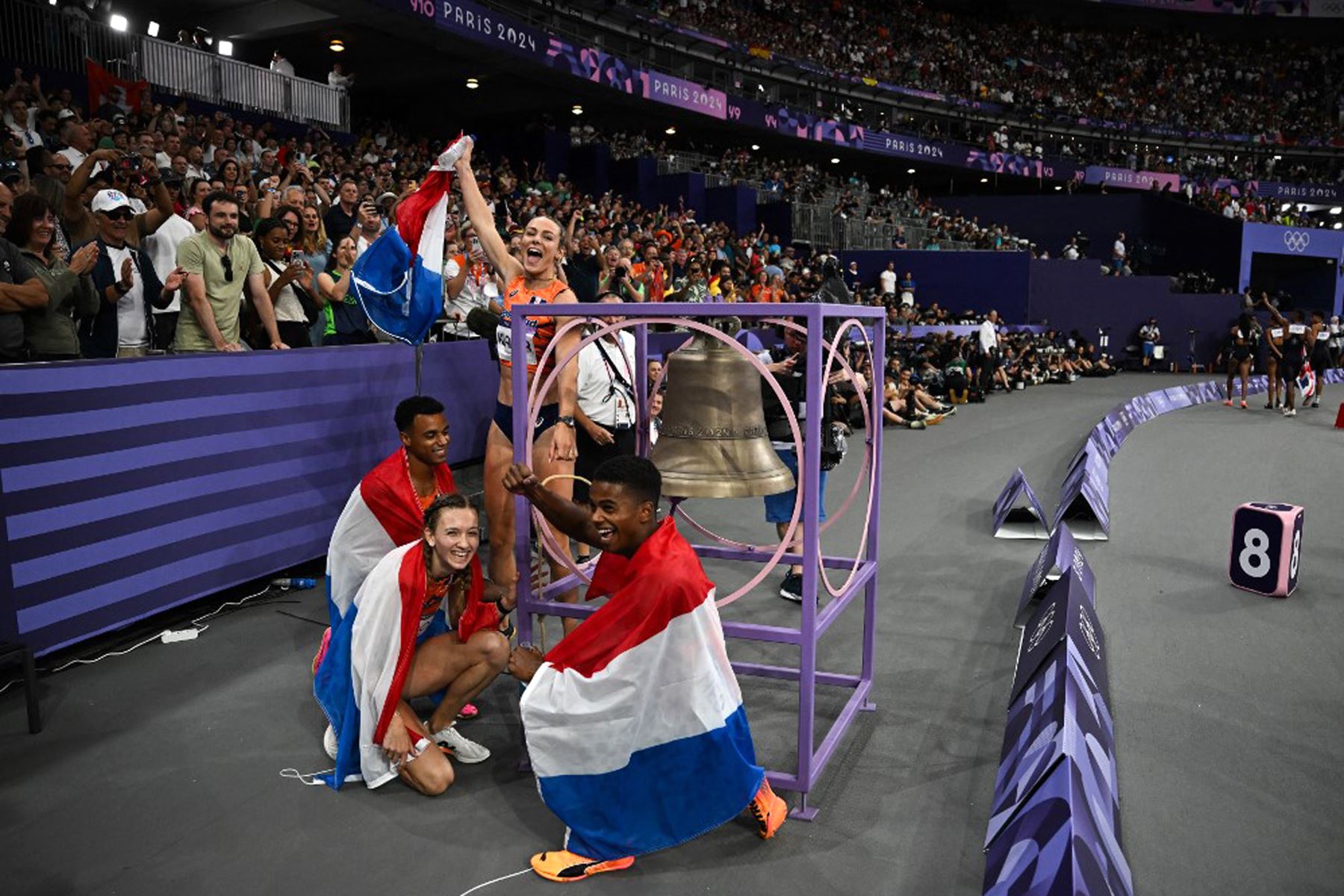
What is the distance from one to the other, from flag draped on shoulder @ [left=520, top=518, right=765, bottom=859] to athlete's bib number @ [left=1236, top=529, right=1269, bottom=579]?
4318 mm

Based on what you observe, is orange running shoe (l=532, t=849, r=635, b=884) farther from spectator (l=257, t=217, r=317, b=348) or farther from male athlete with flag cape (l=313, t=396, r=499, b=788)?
spectator (l=257, t=217, r=317, b=348)

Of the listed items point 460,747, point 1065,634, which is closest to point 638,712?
point 460,747

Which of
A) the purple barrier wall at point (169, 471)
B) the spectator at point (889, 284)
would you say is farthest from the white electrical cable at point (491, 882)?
the spectator at point (889, 284)

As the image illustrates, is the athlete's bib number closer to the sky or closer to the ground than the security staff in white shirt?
closer to the ground

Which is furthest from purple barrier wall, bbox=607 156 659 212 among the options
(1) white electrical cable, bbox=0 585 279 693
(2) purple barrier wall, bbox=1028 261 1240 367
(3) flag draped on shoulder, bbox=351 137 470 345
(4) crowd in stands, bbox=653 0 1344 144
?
(3) flag draped on shoulder, bbox=351 137 470 345

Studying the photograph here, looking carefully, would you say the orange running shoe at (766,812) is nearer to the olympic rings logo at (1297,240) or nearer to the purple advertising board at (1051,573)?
the purple advertising board at (1051,573)

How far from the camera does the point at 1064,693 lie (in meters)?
3.32

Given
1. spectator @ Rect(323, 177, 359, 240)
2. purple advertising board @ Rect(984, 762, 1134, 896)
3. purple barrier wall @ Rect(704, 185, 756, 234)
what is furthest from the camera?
purple barrier wall @ Rect(704, 185, 756, 234)

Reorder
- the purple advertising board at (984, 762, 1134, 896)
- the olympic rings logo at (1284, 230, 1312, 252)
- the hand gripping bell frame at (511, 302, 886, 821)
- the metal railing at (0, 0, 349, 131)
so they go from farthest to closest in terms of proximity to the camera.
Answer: the olympic rings logo at (1284, 230, 1312, 252) < the metal railing at (0, 0, 349, 131) < the hand gripping bell frame at (511, 302, 886, 821) < the purple advertising board at (984, 762, 1134, 896)

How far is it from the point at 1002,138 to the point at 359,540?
3728 cm

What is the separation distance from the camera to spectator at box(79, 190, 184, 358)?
5852 mm

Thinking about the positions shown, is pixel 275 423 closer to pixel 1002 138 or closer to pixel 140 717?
pixel 140 717

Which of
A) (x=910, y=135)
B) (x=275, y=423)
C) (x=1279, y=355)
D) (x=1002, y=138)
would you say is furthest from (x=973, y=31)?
(x=275, y=423)

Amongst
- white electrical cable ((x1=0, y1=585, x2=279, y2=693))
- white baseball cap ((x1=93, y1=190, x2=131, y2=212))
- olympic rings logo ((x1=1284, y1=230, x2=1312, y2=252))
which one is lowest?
white electrical cable ((x1=0, y1=585, x2=279, y2=693))
